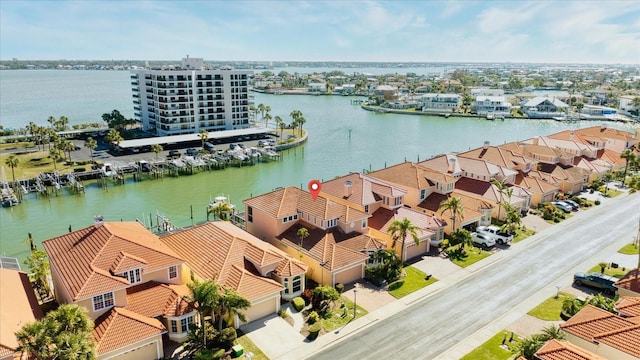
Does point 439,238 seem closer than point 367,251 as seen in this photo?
No

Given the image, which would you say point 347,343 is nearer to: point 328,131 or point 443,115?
point 328,131

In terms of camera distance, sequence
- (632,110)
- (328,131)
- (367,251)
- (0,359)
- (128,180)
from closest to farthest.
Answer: (0,359)
(367,251)
(128,180)
(328,131)
(632,110)

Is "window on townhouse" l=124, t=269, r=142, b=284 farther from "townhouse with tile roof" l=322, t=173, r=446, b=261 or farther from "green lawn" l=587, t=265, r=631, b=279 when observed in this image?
"green lawn" l=587, t=265, r=631, b=279

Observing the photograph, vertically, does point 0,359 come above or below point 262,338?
above

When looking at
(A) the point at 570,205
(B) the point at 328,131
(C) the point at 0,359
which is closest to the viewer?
(C) the point at 0,359

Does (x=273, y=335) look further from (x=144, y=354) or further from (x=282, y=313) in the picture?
A: (x=144, y=354)

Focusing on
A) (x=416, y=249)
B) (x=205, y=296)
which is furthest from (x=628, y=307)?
(x=205, y=296)

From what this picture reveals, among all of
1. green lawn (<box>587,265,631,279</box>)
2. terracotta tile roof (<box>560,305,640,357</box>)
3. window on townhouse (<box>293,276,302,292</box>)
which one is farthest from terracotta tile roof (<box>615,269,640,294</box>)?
window on townhouse (<box>293,276,302,292</box>)

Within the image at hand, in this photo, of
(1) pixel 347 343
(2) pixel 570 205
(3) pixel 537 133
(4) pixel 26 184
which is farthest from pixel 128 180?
→ (3) pixel 537 133
